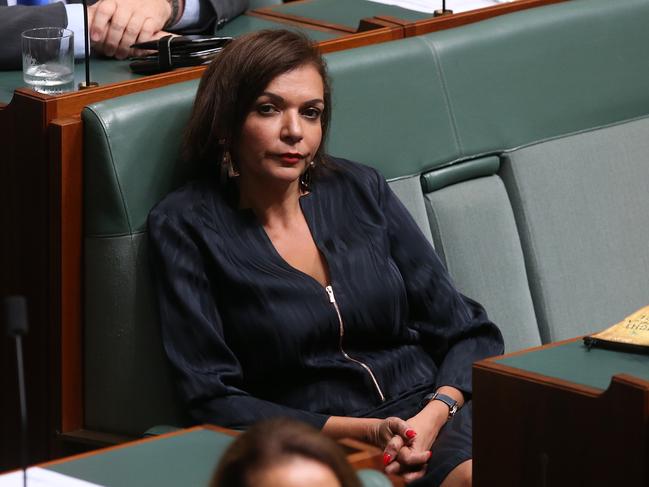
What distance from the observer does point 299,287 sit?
2230 mm

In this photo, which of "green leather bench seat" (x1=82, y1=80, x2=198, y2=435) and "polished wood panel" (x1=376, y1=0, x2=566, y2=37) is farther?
"polished wood panel" (x1=376, y1=0, x2=566, y2=37)

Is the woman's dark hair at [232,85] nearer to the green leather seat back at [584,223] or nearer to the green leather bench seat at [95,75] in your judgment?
the green leather bench seat at [95,75]

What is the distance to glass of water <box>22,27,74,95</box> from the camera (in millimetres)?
2320

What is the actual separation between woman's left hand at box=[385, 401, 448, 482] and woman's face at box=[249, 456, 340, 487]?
3.90ft

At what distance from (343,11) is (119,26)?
25.1 inches

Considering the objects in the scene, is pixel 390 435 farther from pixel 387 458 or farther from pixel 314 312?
pixel 314 312

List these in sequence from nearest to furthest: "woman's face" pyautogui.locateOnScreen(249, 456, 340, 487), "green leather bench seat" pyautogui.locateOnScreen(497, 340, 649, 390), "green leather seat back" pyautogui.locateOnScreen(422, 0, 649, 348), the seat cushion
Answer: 1. "woman's face" pyautogui.locateOnScreen(249, 456, 340, 487)
2. "green leather bench seat" pyautogui.locateOnScreen(497, 340, 649, 390)
3. the seat cushion
4. "green leather seat back" pyautogui.locateOnScreen(422, 0, 649, 348)

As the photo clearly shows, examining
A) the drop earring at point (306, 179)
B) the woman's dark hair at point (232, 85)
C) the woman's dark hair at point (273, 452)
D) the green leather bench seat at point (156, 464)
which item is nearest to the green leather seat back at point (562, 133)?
the drop earring at point (306, 179)

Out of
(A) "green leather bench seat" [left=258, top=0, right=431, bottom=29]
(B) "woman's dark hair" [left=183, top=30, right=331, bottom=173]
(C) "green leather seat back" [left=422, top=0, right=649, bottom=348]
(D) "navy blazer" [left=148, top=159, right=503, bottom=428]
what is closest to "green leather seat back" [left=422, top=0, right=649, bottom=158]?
(C) "green leather seat back" [left=422, top=0, right=649, bottom=348]

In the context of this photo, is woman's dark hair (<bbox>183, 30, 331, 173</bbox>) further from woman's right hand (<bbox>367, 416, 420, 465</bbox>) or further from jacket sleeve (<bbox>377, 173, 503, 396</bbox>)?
woman's right hand (<bbox>367, 416, 420, 465</bbox>)

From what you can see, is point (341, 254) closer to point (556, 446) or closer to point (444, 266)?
point (444, 266)

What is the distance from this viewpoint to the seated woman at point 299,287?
216 centimetres

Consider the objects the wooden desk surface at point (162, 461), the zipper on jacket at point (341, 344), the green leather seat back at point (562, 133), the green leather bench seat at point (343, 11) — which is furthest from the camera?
the green leather bench seat at point (343, 11)

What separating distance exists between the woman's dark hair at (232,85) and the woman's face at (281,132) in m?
0.02
